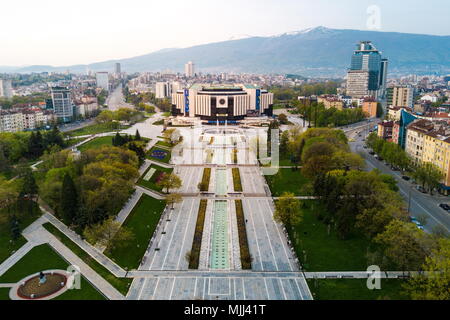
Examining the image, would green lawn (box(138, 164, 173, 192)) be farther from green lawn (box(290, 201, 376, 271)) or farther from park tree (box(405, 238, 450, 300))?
park tree (box(405, 238, 450, 300))

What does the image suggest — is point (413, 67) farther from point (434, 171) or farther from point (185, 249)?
point (185, 249)

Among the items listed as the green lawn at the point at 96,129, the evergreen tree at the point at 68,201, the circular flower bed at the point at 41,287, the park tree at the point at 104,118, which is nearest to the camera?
the circular flower bed at the point at 41,287

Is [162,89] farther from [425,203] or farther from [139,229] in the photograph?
[425,203]

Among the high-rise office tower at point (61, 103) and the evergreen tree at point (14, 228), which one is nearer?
the evergreen tree at point (14, 228)

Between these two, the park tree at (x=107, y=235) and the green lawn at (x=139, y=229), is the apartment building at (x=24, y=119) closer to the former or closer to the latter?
the green lawn at (x=139, y=229)

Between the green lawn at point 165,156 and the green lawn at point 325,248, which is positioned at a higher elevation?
the green lawn at point 165,156

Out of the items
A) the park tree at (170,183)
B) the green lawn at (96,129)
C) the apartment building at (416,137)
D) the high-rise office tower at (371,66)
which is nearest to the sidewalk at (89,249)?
the park tree at (170,183)

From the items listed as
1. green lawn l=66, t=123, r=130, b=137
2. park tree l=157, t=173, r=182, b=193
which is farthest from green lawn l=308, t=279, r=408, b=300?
green lawn l=66, t=123, r=130, b=137
